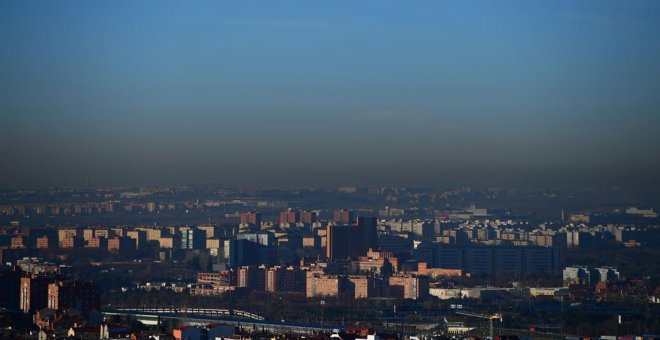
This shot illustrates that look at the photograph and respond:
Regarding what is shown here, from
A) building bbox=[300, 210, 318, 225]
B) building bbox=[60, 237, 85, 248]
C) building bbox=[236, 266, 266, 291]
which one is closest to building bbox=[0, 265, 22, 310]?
building bbox=[236, 266, 266, 291]

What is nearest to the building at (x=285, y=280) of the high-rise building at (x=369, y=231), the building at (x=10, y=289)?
the high-rise building at (x=369, y=231)

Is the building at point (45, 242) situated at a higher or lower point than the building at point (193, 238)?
higher

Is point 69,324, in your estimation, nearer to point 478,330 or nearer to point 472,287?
point 478,330

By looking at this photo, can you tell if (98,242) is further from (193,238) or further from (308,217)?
(308,217)

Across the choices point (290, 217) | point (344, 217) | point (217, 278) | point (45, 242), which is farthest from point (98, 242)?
point (290, 217)

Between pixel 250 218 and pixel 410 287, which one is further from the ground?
pixel 250 218

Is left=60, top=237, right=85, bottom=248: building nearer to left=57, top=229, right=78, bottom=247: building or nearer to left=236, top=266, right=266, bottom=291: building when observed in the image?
left=57, top=229, right=78, bottom=247: building

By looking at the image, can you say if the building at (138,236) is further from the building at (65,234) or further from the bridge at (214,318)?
the bridge at (214,318)

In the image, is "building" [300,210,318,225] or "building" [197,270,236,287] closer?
"building" [197,270,236,287]

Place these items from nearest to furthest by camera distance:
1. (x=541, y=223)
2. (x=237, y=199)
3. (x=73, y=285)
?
(x=73, y=285)
(x=541, y=223)
(x=237, y=199)

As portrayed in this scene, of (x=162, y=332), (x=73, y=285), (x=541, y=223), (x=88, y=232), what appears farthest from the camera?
(x=541, y=223)

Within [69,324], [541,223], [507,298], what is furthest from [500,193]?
[69,324]
